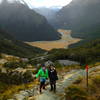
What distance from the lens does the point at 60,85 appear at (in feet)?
73.5

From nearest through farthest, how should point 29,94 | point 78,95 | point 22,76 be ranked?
1. point 78,95
2. point 29,94
3. point 22,76

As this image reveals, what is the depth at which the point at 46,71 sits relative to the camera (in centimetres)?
1909

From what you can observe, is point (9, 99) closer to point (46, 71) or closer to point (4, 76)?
point (46, 71)

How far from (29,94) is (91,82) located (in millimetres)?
5745

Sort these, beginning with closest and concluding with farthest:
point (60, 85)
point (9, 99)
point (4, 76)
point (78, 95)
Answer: point (78, 95) < point (9, 99) < point (60, 85) < point (4, 76)

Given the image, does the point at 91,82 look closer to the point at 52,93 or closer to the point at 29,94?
the point at 52,93

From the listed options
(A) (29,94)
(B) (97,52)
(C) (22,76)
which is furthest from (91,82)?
(B) (97,52)

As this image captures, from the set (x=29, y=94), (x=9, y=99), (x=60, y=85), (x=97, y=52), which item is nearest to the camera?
(x=9, y=99)

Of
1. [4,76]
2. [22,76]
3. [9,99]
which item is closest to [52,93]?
[9,99]

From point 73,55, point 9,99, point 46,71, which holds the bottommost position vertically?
point 9,99

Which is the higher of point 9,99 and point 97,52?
point 97,52

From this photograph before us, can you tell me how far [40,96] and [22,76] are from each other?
28424 mm

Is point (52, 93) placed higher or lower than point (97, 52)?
lower

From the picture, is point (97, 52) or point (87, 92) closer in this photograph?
point (87, 92)
